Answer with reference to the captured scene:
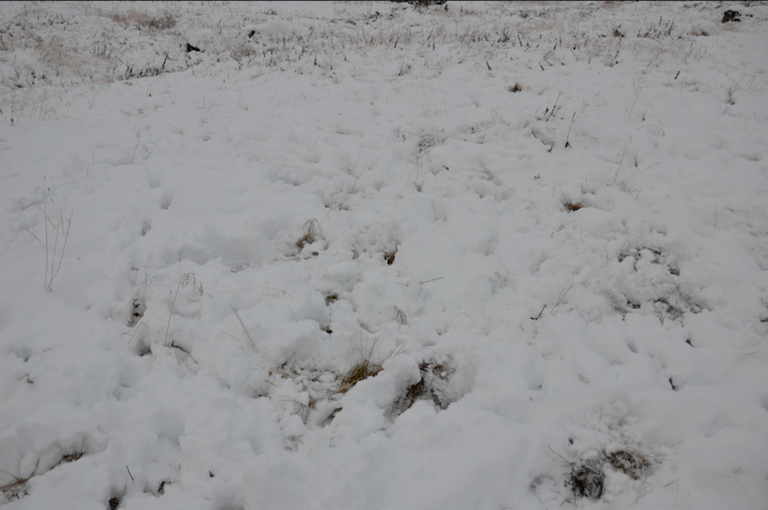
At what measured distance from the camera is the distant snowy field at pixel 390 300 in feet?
5.83

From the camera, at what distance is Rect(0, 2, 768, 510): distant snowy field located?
178 cm

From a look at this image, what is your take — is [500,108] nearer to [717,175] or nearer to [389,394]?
[717,175]

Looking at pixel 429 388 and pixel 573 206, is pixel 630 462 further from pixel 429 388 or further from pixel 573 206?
pixel 573 206

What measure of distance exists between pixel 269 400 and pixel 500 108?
4807mm

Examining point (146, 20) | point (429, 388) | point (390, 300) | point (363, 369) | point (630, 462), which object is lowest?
Answer: point (630, 462)

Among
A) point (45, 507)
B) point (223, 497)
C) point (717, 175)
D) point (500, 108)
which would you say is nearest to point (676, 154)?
point (717, 175)

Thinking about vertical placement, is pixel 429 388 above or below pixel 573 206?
below

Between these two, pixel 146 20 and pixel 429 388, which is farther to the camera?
pixel 146 20

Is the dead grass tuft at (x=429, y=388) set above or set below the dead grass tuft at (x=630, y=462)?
above

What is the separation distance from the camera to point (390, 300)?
8.90 feet

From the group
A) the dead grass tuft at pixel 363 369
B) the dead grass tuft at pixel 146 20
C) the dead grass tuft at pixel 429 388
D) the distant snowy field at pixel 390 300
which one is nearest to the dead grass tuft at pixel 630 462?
the distant snowy field at pixel 390 300

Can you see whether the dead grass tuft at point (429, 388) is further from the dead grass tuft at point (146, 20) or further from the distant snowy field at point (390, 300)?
the dead grass tuft at point (146, 20)

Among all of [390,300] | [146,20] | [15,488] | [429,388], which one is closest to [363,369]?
[429,388]

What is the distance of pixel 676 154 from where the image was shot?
4.14m
